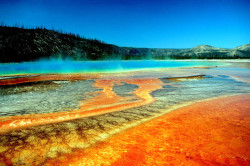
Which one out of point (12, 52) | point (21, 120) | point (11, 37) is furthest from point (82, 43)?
point (21, 120)

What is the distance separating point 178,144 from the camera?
2611mm

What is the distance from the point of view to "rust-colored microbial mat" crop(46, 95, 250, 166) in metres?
2.19

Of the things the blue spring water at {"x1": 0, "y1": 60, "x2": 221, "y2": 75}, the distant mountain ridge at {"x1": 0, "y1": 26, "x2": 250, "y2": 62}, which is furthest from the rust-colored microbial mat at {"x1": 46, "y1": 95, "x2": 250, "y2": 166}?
the distant mountain ridge at {"x1": 0, "y1": 26, "x2": 250, "y2": 62}

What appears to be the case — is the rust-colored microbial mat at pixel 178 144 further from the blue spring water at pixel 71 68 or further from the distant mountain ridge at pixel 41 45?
the distant mountain ridge at pixel 41 45

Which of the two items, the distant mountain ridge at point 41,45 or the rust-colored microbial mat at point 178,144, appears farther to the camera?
the distant mountain ridge at point 41,45

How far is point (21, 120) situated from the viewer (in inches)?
141

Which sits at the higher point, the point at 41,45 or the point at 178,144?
the point at 41,45

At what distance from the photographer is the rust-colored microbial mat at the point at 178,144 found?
2.19 metres

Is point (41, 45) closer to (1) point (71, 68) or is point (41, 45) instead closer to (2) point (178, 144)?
(1) point (71, 68)

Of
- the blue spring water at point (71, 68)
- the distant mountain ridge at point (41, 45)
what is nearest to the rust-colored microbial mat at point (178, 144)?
the blue spring water at point (71, 68)

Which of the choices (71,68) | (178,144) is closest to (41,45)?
(71,68)

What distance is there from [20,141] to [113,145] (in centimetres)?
161

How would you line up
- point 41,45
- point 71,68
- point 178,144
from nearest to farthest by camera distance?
point 178,144
point 71,68
point 41,45

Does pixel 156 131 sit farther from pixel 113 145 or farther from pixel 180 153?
pixel 113 145
